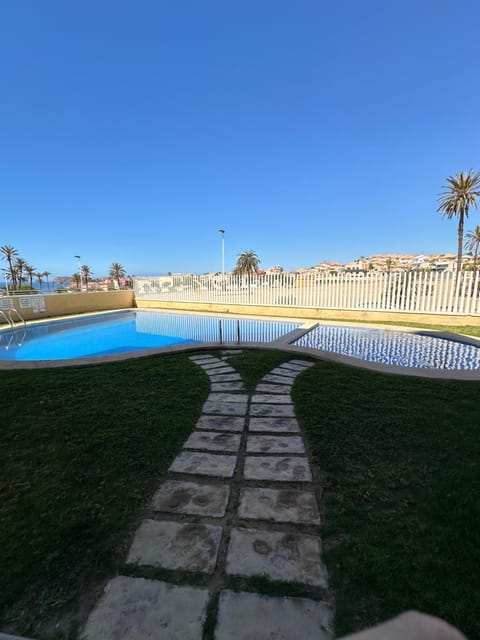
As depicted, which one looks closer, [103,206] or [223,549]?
[223,549]

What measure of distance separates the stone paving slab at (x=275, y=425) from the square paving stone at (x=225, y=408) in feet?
0.71

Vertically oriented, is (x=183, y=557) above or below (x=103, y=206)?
below

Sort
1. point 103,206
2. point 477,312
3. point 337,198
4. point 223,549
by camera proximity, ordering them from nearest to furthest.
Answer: point 223,549 < point 477,312 < point 337,198 < point 103,206

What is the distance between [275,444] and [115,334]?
10.1m

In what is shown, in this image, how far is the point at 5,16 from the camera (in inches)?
300

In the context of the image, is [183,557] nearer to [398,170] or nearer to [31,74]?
[31,74]

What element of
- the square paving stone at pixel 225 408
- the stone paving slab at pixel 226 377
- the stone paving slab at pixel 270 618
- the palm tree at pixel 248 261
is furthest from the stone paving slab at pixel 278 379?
the palm tree at pixel 248 261

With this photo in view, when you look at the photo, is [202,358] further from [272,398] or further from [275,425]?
[275,425]

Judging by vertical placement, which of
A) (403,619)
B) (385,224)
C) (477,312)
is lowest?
(477,312)

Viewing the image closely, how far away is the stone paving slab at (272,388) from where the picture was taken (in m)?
3.41

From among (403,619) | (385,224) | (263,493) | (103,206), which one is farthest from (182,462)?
(385,224)

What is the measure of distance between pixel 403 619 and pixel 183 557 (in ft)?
A: 4.08

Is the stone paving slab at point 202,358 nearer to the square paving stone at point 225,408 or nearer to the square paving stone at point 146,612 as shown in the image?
the square paving stone at point 225,408

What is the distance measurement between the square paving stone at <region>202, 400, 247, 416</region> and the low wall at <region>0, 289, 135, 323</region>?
1228cm
